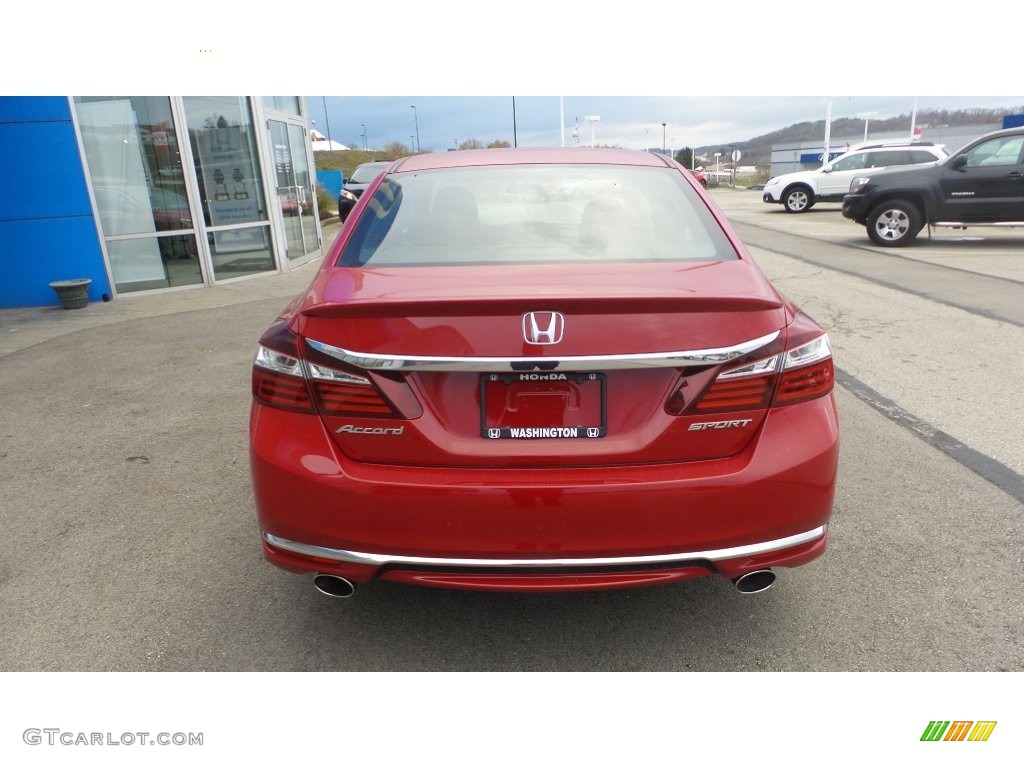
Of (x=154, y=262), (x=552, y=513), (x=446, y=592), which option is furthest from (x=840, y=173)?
(x=552, y=513)

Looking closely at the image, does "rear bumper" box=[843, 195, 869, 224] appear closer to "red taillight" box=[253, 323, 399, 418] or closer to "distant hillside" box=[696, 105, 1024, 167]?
"red taillight" box=[253, 323, 399, 418]

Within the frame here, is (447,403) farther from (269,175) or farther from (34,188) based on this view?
(269,175)

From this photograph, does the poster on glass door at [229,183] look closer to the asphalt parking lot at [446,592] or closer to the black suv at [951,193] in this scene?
the asphalt parking lot at [446,592]

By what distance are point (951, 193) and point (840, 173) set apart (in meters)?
9.84

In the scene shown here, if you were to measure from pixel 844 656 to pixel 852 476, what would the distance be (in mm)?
1571

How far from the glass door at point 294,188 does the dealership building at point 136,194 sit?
0.49 feet

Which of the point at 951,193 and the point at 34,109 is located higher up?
the point at 34,109

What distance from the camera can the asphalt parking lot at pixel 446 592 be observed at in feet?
8.38

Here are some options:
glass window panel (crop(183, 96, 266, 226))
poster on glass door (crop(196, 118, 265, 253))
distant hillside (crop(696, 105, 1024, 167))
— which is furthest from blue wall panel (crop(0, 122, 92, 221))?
distant hillside (crop(696, 105, 1024, 167))

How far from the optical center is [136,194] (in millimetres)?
10461

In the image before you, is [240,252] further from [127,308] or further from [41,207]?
[41,207]

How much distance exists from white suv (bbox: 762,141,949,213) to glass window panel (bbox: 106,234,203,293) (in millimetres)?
17330

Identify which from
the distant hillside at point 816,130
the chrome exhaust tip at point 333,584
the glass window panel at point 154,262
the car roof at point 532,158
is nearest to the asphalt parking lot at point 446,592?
the chrome exhaust tip at point 333,584

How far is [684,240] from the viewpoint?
267 centimetres
